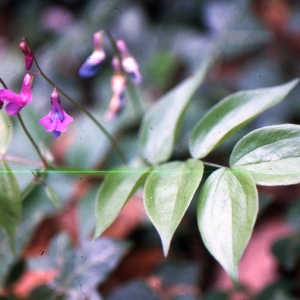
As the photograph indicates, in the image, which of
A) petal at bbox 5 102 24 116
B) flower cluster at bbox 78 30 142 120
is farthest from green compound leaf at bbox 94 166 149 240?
flower cluster at bbox 78 30 142 120

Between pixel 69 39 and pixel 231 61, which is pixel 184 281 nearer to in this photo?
pixel 231 61

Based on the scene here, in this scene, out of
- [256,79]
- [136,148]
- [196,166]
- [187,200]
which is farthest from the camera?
[256,79]

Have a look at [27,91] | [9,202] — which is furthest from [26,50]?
[9,202]

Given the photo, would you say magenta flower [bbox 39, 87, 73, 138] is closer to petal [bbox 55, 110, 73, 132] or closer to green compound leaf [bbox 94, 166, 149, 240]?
petal [bbox 55, 110, 73, 132]

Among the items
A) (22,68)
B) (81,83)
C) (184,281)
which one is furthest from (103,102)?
(184,281)

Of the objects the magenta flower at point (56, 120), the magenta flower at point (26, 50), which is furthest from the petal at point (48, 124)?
the magenta flower at point (26, 50)

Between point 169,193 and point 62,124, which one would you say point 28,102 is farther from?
point 169,193
